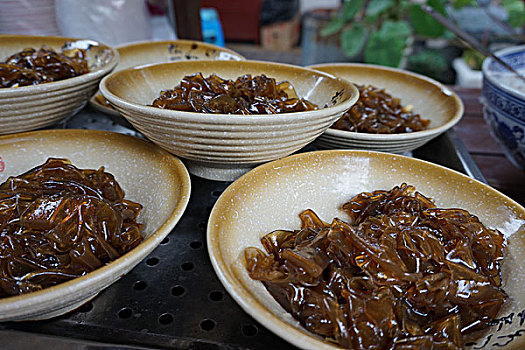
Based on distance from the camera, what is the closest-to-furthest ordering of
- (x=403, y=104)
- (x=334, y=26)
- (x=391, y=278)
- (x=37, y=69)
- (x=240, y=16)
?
(x=391, y=278)
(x=37, y=69)
(x=403, y=104)
(x=334, y=26)
(x=240, y=16)

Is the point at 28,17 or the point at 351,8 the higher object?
the point at 28,17

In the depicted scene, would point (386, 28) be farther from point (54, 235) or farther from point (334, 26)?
point (54, 235)

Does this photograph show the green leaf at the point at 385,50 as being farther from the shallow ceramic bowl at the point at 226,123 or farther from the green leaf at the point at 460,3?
the shallow ceramic bowl at the point at 226,123

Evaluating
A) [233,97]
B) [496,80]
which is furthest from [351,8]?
[233,97]

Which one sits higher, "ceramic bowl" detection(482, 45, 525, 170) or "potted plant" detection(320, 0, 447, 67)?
"ceramic bowl" detection(482, 45, 525, 170)

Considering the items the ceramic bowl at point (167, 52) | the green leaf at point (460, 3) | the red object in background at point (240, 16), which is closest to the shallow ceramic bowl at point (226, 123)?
the ceramic bowl at point (167, 52)

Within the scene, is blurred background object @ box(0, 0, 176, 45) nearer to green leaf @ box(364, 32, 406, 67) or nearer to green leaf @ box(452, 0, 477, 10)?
green leaf @ box(364, 32, 406, 67)

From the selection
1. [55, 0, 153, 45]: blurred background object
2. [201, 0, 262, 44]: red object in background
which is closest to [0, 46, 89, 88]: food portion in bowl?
[55, 0, 153, 45]: blurred background object
